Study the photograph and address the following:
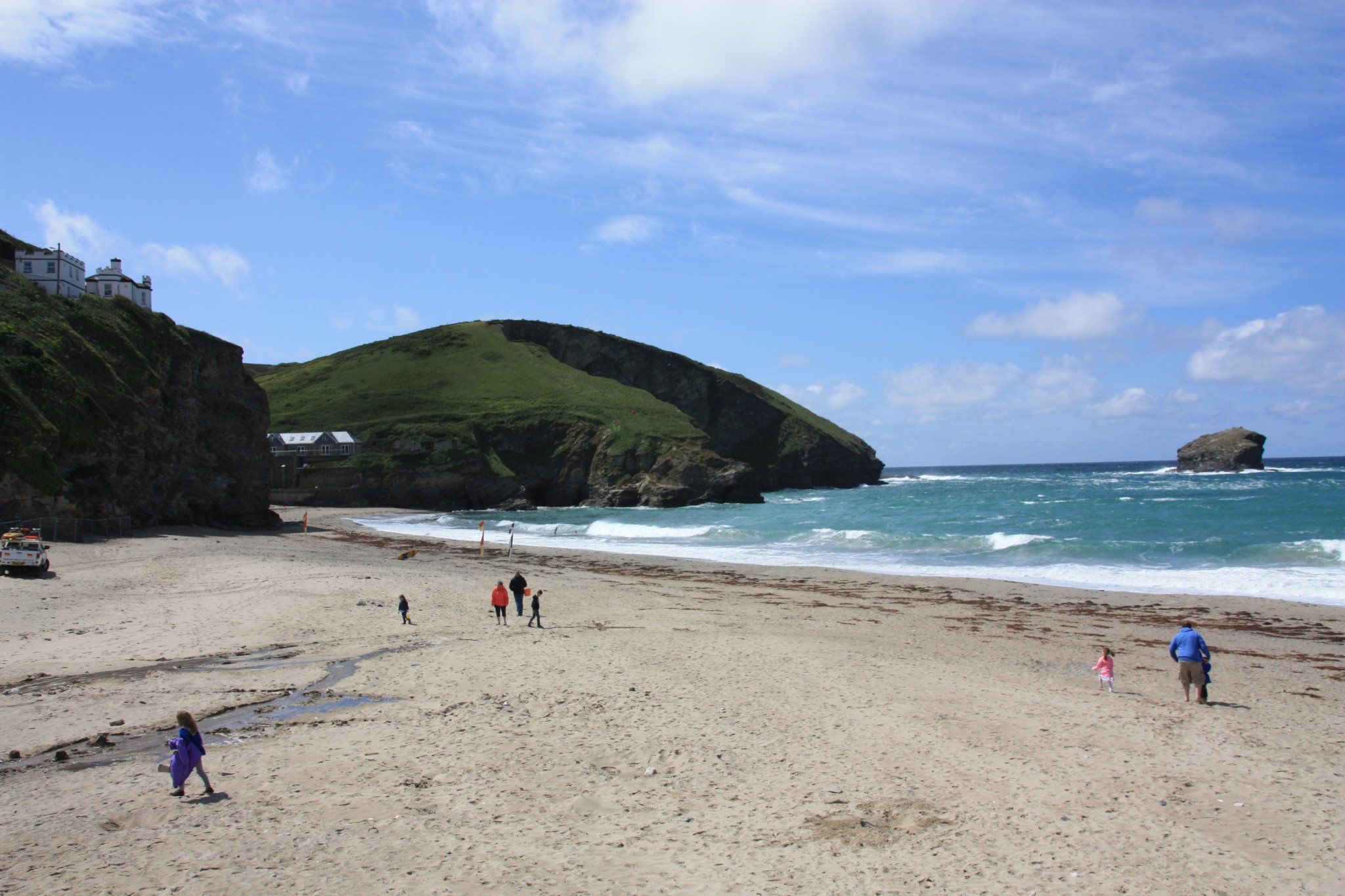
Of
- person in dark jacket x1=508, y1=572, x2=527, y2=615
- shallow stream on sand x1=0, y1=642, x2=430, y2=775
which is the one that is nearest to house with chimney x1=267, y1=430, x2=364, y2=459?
person in dark jacket x1=508, y1=572, x2=527, y2=615

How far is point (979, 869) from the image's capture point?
729 centimetres

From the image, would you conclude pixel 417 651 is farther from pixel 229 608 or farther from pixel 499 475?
pixel 499 475

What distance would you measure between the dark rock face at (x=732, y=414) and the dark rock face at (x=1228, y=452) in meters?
55.7

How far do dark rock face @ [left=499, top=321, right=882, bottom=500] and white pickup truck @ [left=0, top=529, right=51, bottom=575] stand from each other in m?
102

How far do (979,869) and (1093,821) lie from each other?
75.7 inches

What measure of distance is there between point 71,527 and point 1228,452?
147932 millimetres

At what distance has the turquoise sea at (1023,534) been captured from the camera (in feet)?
100

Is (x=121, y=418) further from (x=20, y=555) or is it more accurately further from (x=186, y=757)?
(x=186, y=757)

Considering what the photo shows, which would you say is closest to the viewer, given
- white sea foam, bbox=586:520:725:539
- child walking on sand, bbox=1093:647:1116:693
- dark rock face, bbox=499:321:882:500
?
child walking on sand, bbox=1093:647:1116:693

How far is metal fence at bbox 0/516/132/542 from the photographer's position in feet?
104

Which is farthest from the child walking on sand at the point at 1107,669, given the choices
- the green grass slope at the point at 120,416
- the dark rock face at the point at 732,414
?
the dark rock face at the point at 732,414

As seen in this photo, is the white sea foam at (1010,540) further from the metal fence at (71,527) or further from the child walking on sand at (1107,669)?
the metal fence at (71,527)

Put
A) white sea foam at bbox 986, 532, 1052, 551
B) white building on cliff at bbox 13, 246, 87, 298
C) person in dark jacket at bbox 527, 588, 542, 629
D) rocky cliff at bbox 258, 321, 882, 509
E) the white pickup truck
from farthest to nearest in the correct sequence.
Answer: rocky cliff at bbox 258, 321, 882, 509
white building on cliff at bbox 13, 246, 87, 298
white sea foam at bbox 986, 532, 1052, 551
the white pickup truck
person in dark jacket at bbox 527, 588, 542, 629

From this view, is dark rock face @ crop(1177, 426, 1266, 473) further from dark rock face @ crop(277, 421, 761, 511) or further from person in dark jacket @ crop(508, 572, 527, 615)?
person in dark jacket @ crop(508, 572, 527, 615)
